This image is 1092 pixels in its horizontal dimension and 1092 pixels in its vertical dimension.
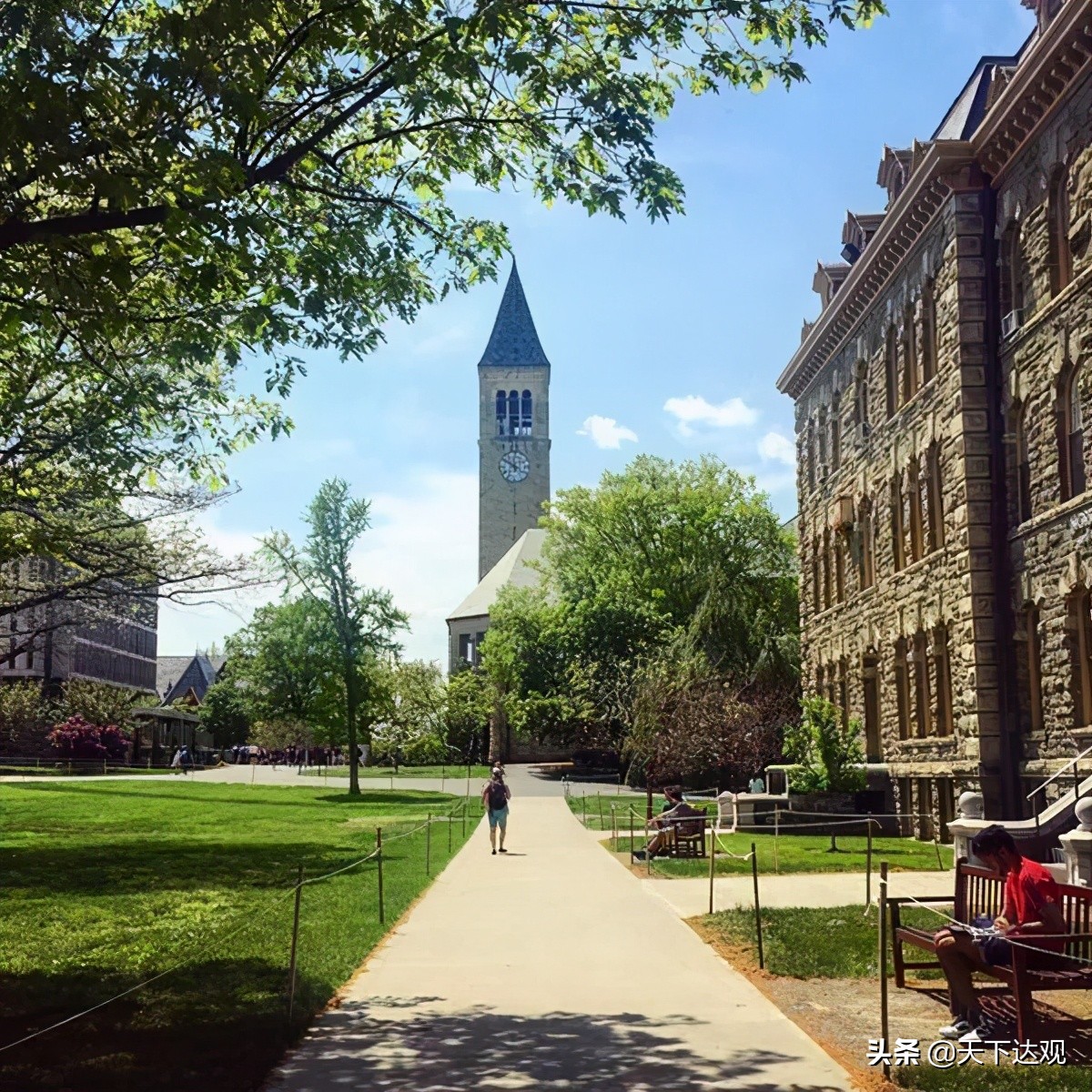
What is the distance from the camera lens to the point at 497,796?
86.3 feet

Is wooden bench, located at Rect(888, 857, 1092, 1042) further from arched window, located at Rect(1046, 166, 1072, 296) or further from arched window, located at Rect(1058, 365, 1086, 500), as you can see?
arched window, located at Rect(1046, 166, 1072, 296)

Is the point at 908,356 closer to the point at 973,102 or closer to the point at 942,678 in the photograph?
the point at 973,102

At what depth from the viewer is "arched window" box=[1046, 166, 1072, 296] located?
2123cm

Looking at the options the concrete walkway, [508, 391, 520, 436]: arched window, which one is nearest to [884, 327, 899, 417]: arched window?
the concrete walkway

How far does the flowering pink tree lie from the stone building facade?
4810 cm

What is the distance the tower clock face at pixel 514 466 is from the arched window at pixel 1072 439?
3622 inches

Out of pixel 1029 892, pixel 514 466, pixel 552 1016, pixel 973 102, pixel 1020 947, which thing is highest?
pixel 514 466

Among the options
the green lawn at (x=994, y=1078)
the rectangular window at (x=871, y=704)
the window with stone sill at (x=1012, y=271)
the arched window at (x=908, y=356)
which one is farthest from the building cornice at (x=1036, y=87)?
the green lawn at (x=994, y=1078)

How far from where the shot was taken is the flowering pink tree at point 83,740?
225ft

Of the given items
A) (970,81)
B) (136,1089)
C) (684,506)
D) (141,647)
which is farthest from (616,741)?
(141,647)

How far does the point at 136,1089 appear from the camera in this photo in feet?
25.1

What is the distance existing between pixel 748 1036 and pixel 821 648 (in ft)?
94.2

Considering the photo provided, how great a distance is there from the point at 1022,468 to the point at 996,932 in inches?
630

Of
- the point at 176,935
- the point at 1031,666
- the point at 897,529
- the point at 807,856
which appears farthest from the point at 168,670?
the point at 176,935
